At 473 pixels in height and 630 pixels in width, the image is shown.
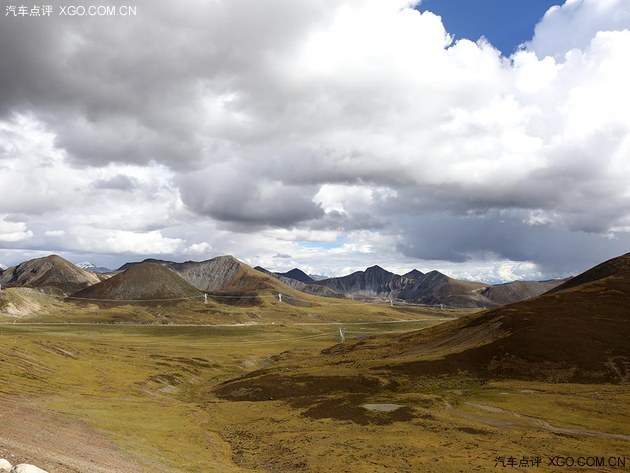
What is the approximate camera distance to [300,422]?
2579 inches

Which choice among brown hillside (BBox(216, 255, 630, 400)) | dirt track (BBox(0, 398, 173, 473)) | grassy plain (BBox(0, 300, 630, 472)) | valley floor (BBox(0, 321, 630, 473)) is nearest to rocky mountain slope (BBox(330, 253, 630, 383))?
brown hillside (BBox(216, 255, 630, 400))

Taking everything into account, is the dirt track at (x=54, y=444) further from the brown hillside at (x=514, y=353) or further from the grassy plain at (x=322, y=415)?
the brown hillside at (x=514, y=353)

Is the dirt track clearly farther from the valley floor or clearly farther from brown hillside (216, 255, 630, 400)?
brown hillside (216, 255, 630, 400)

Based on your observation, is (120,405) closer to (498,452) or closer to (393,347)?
(498,452)

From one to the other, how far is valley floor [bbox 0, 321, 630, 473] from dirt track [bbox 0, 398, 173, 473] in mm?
201

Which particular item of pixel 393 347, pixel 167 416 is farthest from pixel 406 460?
pixel 393 347

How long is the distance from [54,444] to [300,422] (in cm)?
3380

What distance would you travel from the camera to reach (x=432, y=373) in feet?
324

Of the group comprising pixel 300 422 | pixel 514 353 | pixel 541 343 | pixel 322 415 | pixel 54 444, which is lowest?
pixel 300 422

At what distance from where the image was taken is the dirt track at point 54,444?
1251 inches

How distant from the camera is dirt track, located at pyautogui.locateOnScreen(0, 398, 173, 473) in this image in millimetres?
31766

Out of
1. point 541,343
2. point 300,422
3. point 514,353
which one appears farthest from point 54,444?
point 541,343

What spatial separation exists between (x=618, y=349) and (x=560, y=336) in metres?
11.7

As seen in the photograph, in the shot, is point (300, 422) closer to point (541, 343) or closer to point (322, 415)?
point (322, 415)
